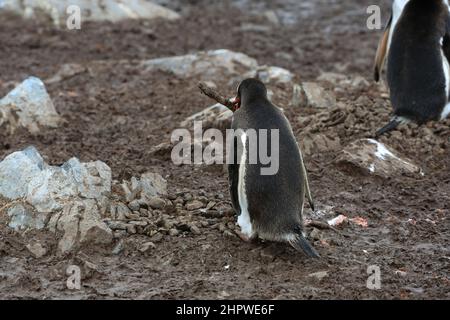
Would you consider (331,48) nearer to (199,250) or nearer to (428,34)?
(428,34)

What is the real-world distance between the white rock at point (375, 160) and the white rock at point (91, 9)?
507 centimetres

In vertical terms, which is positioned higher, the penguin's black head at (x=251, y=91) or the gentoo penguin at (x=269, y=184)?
the penguin's black head at (x=251, y=91)

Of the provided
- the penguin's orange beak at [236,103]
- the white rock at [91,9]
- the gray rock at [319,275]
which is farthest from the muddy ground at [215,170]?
the penguin's orange beak at [236,103]

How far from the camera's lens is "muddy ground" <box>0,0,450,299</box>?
14.0 ft

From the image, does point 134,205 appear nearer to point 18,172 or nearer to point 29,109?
point 18,172

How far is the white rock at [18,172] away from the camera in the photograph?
4.91 meters

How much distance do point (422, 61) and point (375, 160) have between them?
3.95 feet

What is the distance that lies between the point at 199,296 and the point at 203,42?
593 cm

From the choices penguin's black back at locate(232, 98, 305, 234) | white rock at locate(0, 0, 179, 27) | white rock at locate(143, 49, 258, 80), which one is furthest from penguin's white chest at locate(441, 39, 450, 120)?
white rock at locate(0, 0, 179, 27)

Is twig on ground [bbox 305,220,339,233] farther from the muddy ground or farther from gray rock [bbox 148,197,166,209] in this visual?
gray rock [bbox 148,197,166,209]

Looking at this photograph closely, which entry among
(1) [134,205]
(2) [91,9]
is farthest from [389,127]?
(2) [91,9]

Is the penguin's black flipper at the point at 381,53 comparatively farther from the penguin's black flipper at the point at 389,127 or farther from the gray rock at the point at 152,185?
the gray rock at the point at 152,185

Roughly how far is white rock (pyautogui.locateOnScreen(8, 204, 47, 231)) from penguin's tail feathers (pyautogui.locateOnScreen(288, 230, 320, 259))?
134 centimetres

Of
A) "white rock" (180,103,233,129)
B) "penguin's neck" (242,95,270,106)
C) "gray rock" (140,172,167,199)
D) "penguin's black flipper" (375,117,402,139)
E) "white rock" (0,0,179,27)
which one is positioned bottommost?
"gray rock" (140,172,167,199)
